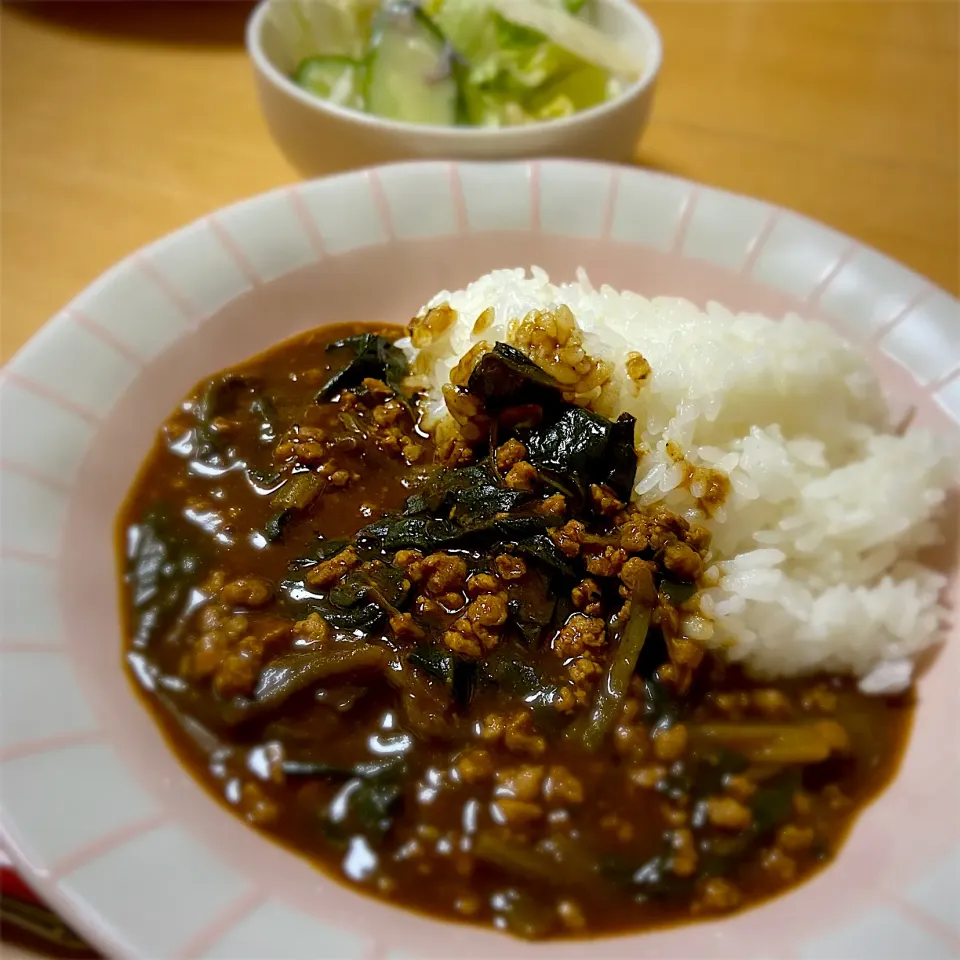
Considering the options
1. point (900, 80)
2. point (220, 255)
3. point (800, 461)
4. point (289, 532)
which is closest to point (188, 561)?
point (289, 532)

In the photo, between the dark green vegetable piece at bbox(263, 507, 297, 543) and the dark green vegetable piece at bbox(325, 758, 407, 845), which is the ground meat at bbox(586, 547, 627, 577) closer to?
the dark green vegetable piece at bbox(325, 758, 407, 845)

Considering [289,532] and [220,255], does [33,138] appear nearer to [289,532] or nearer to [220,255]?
[220,255]

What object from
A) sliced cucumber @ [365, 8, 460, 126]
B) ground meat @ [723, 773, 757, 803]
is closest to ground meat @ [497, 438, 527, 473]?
ground meat @ [723, 773, 757, 803]

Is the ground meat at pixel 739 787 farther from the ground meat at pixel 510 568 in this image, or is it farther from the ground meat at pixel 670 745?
the ground meat at pixel 510 568

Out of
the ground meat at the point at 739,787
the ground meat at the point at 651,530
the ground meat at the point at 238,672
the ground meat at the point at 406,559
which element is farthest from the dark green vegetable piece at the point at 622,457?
the ground meat at the point at 238,672

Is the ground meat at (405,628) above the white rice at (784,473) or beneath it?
beneath
